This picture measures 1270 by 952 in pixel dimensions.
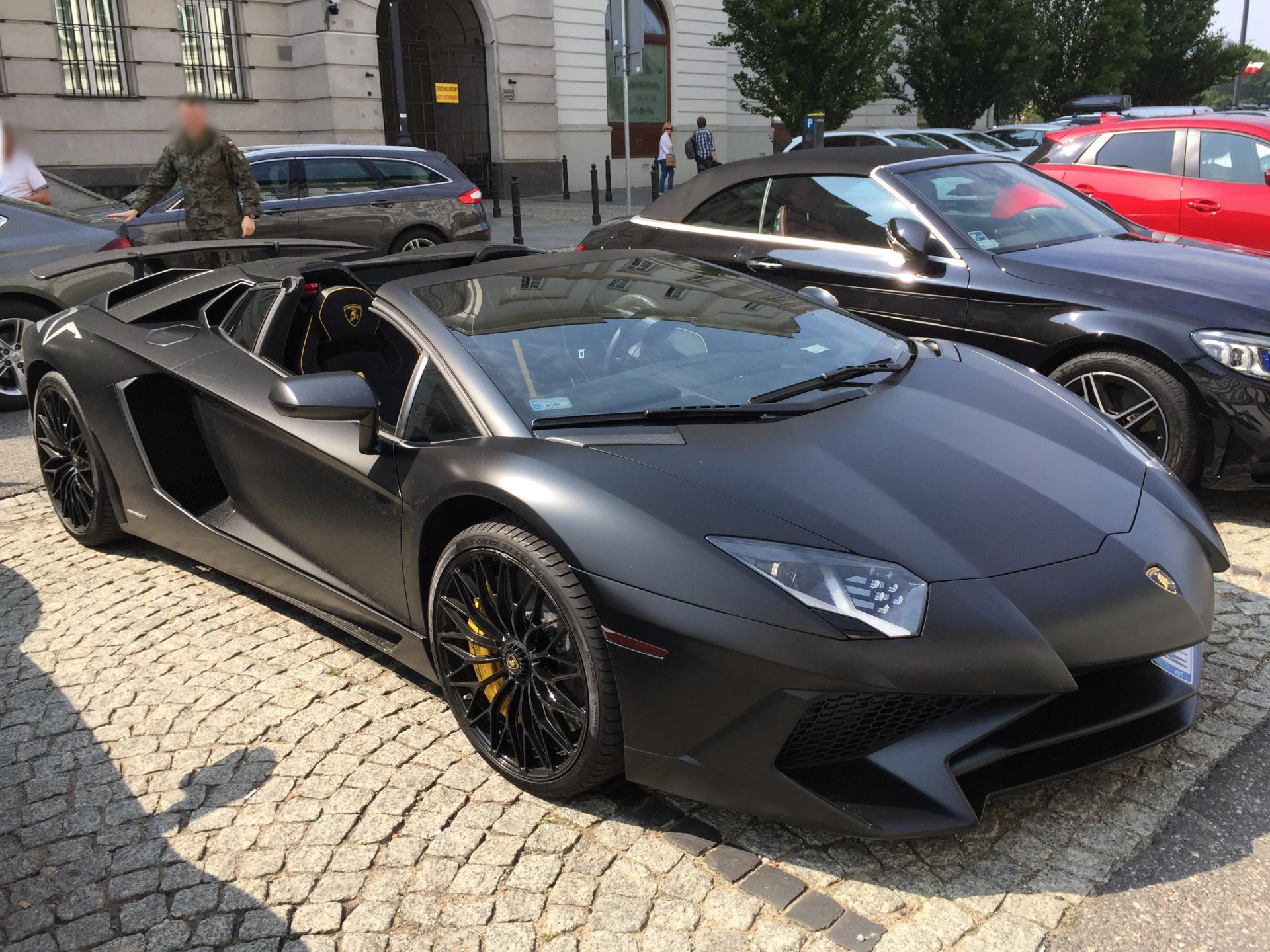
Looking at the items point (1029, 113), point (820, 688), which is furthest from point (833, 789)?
point (1029, 113)

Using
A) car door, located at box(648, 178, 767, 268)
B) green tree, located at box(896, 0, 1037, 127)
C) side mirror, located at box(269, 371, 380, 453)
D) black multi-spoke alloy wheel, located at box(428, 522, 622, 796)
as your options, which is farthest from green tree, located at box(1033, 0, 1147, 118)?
black multi-spoke alloy wheel, located at box(428, 522, 622, 796)

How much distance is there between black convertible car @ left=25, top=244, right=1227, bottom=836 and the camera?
7.71 feet

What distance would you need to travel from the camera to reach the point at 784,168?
6000 mm

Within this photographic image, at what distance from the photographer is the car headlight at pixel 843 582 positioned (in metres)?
2.34

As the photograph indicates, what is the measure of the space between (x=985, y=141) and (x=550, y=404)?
1589 cm

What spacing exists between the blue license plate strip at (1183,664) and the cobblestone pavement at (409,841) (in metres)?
0.30

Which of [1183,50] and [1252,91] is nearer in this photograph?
[1183,50]

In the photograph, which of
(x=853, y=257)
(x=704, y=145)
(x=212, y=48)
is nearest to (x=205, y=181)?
(x=853, y=257)

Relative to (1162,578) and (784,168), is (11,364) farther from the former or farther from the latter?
(1162,578)

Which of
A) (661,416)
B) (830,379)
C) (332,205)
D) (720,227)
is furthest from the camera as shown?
(332,205)

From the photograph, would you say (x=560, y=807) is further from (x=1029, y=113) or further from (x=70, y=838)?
(x=1029, y=113)

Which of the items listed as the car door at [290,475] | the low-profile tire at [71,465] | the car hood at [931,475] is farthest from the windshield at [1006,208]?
the low-profile tire at [71,465]

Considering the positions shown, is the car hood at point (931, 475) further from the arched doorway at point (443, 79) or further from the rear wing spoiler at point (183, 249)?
the arched doorway at point (443, 79)

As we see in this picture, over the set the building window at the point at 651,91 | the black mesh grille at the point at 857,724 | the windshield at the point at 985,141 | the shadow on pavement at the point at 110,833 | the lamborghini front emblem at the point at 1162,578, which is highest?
the building window at the point at 651,91
